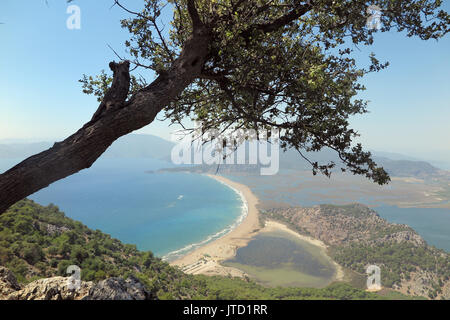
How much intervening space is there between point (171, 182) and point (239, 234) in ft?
339

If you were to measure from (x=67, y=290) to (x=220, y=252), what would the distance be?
57.0 metres

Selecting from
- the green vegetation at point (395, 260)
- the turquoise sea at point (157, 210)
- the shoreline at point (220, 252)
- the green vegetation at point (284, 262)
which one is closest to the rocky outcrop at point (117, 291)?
the shoreline at point (220, 252)

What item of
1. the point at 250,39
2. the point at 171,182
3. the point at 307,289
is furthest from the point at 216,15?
the point at 171,182

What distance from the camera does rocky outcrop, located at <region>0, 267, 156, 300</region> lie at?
3.56 m

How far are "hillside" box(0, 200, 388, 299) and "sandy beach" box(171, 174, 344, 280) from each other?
190 inches

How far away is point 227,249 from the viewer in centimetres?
5756

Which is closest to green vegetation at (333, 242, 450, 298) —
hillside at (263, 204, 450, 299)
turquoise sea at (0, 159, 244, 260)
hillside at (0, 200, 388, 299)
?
hillside at (263, 204, 450, 299)

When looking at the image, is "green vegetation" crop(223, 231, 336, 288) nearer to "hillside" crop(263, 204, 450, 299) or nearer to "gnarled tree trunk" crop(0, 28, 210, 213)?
"hillside" crop(263, 204, 450, 299)

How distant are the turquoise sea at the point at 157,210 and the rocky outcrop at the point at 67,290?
57.9m

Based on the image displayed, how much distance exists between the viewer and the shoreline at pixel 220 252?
48000 millimetres

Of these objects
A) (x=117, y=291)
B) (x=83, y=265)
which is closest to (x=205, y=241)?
(x=83, y=265)

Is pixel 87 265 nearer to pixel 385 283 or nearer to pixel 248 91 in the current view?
pixel 248 91

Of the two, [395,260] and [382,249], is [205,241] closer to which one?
[382,249]
